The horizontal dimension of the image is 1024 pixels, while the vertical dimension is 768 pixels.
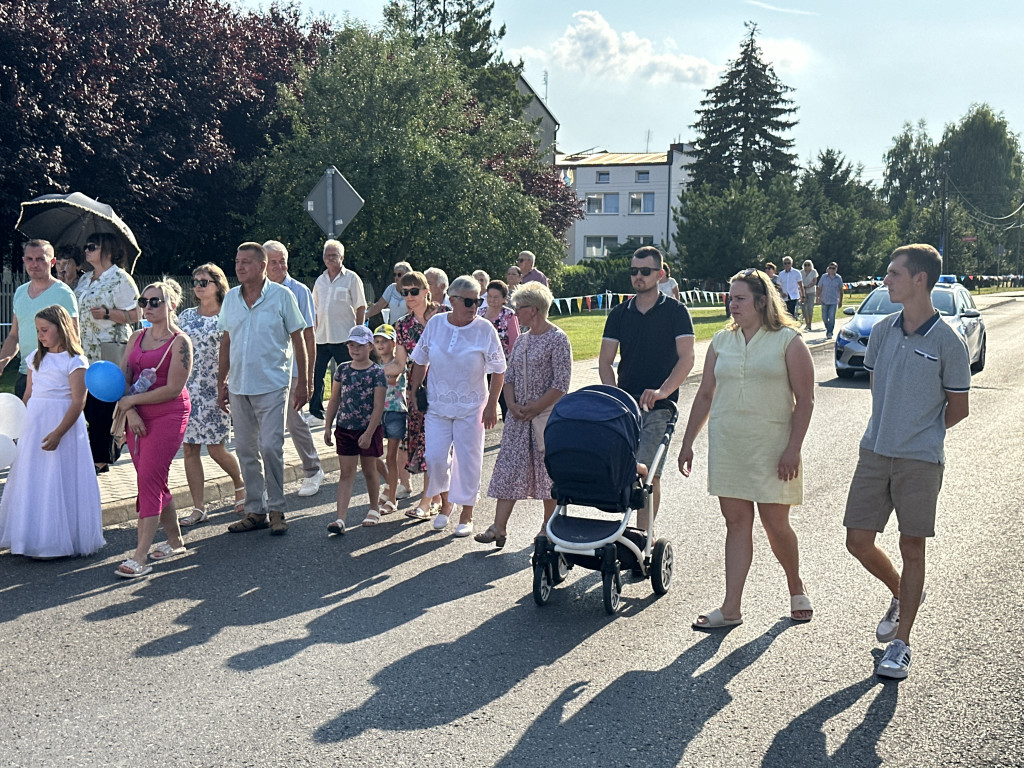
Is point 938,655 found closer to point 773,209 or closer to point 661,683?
point 661,683

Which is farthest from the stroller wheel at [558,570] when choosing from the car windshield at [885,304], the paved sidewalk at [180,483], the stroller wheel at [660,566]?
the car windshield at [885,304]

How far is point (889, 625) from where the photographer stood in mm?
5480

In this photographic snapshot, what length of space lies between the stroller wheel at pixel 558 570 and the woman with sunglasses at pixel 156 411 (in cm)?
269

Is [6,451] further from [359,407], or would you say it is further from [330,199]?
[330,199]

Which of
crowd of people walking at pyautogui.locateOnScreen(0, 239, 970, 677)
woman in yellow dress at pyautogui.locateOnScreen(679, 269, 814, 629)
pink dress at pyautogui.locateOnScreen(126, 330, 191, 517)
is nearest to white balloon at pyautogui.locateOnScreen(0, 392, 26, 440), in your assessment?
crowd of people walking at pyautogui.locateOnScreen(0, 239, 970, 677)

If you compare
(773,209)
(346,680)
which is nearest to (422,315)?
(346,680)

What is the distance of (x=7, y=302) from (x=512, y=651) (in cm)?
1695

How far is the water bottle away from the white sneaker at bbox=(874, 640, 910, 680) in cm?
492

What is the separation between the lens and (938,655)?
17.3 feet

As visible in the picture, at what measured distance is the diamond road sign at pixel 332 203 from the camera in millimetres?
12633

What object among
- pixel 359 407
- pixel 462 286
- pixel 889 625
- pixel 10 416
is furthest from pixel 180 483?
pixel 889 625

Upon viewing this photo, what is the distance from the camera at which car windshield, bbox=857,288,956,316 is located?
64.6ft

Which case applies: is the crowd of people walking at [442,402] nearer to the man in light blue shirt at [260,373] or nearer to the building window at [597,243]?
the man in light blue shirt at [260,373]

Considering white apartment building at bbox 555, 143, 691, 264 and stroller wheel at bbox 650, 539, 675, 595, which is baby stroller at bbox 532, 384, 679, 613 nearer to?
stroller wheel at bbox 650, 539, 675, 595
